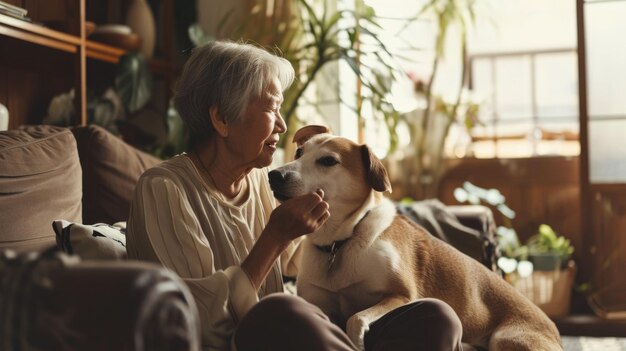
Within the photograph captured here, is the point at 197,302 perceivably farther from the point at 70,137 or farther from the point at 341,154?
the point at 70,137

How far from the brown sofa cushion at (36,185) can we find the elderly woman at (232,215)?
0.33m

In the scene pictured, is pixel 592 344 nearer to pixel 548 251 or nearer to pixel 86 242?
pixel 548 251

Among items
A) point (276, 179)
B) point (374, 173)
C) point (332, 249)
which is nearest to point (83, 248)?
point (276, 179)

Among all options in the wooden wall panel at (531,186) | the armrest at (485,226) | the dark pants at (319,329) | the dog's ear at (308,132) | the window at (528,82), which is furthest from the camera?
the window at (528,82)

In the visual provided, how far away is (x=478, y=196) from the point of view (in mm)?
3857

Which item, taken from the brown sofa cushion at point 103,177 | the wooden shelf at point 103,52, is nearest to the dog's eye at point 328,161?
the brown sofa cushion at point 103,177

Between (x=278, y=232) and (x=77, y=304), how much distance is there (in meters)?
0.66

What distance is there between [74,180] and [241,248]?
0.59 m

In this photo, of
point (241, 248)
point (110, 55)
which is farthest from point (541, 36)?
point (241, 248)

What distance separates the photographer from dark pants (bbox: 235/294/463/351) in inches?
49.3

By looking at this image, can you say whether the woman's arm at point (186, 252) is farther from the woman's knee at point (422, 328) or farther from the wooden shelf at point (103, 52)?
the wooden shelf at point (103, 52)

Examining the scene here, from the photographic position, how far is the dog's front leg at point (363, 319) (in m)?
1.42

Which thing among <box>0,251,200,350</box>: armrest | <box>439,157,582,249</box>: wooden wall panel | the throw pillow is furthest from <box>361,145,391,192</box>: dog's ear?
<box>439,157,582,249</box>: wooden wall panel

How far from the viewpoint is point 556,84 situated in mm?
5184
